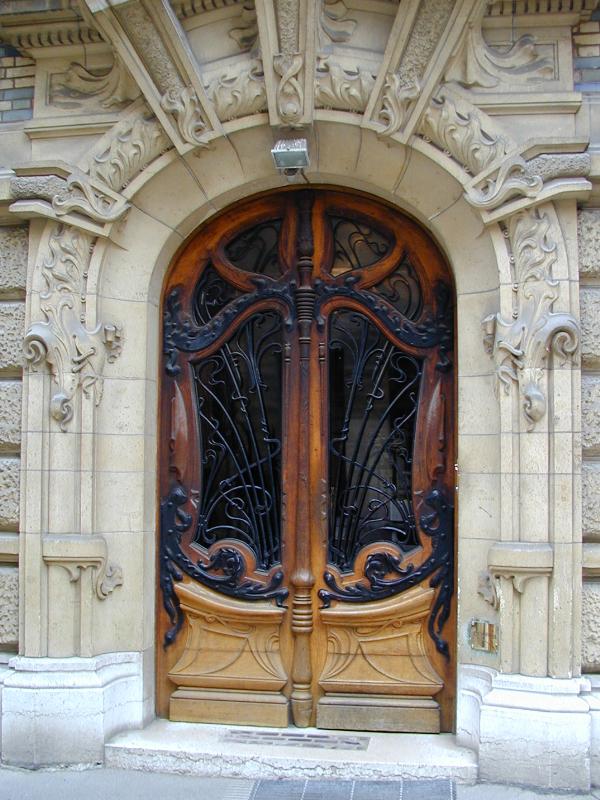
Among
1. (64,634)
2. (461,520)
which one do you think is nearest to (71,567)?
(64,634)

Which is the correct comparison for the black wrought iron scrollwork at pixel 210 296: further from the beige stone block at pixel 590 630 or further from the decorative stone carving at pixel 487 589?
the beige stone block at pixel 590 630

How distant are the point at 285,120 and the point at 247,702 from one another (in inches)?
142

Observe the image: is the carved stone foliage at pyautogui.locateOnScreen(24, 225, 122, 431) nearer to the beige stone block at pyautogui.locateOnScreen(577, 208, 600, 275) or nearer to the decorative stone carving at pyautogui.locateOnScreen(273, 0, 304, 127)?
the decorative stone carving at pyautogui.locateOnScreen(273, 0, 304, 127)

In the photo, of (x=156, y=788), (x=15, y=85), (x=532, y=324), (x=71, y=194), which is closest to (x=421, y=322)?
(x=532, y=324)

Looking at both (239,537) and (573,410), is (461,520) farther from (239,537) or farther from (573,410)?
(239,537)

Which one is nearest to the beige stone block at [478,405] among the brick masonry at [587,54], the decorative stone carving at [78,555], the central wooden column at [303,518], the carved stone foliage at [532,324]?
the carved stone foliage at [532,324]

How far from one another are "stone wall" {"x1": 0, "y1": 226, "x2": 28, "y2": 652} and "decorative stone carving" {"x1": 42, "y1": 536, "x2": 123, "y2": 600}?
1.05ft

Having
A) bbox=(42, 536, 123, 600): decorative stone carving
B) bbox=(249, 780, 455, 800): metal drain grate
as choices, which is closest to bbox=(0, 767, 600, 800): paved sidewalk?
bbox=(249, 780, 455, 800): metal drain grate

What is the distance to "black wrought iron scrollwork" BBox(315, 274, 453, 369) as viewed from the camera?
18.9 feet

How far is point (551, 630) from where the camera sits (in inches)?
201

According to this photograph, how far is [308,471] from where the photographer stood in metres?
5.84

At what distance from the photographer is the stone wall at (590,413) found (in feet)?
17.1

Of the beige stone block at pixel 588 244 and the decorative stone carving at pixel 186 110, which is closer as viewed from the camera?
the beige stone block at pixel 588 244

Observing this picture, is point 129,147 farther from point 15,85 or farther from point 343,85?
point 343,85
